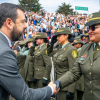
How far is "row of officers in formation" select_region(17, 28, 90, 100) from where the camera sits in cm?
328

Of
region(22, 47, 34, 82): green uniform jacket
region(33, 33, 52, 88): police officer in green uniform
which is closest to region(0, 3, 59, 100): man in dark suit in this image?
region(33, 33, 52, 88): police officer in green uniform

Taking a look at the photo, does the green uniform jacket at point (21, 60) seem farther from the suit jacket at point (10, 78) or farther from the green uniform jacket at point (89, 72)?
the suit jacket at point (10, 78)

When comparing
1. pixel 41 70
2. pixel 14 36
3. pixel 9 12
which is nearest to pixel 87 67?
pixel 14 36

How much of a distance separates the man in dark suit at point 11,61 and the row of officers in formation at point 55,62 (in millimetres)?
1145

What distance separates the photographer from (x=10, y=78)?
124 centimetres

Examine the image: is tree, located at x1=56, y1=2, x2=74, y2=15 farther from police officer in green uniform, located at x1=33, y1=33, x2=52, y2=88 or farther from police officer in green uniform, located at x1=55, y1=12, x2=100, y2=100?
police officer in green uniform, located at x1=55, y1=12, x2=100, y2=100

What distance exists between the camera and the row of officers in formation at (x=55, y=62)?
3.28m

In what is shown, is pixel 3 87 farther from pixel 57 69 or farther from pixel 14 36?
pixel 57 69

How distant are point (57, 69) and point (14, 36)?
2.16 meters

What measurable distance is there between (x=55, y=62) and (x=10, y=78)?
233 centimetres

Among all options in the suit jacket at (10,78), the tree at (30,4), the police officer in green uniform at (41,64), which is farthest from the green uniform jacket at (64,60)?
the tree at (30,4)

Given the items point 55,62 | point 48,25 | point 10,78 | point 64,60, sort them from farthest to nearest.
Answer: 1. point 48,25
2. point 55,62
3. point 64,60
4. point 10,78

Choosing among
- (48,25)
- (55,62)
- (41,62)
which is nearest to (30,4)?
(48,25)

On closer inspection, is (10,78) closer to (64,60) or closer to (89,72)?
(89,72)
